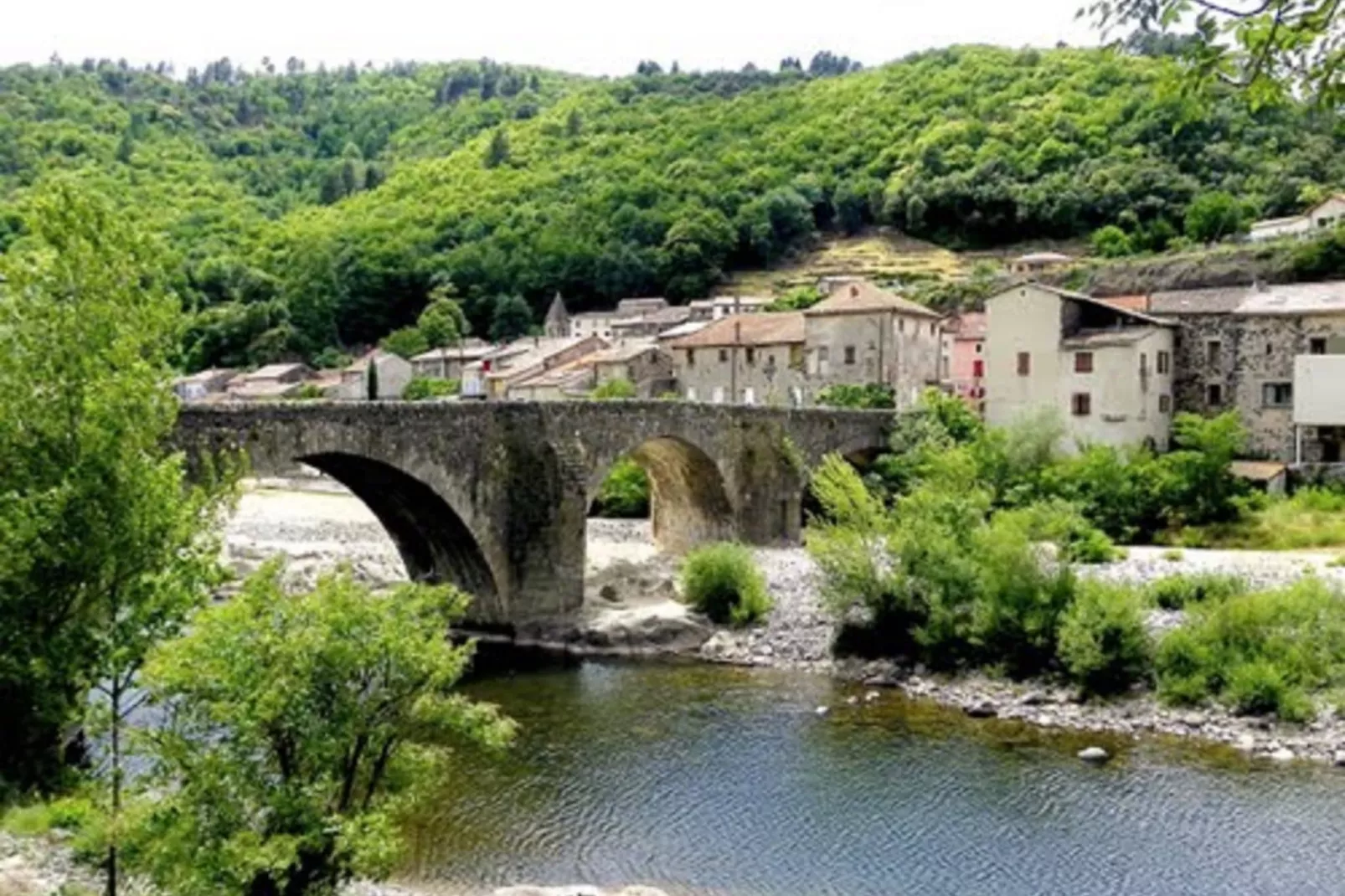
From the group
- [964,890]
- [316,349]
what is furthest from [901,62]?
[964,890]

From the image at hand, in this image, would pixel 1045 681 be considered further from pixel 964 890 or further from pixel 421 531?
pixel 421 531

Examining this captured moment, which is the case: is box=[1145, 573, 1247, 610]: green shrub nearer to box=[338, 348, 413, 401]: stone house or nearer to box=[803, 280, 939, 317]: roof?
box=[803, 280, 939, 317]: roof

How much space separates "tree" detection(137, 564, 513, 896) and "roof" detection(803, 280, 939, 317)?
46.3 meters

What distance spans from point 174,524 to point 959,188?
87.0 m

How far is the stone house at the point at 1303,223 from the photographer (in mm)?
59581

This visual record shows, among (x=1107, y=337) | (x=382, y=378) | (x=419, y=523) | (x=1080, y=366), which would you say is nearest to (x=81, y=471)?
(x=419, y=523)

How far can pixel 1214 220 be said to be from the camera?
71.3 meters

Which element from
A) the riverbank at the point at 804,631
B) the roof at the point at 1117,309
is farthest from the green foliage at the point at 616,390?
the roof at the point at 1117,309

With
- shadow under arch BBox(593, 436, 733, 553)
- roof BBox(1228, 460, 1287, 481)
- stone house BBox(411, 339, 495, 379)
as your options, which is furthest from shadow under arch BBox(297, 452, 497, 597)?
stone house BBox(411, 339, 495, 379)

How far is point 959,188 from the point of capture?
90562 millimetres

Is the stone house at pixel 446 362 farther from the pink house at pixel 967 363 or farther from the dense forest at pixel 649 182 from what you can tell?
the pink house at pixel 967 363

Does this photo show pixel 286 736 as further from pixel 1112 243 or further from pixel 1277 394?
pixel 1112 243

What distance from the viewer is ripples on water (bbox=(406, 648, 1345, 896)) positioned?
15.9 m

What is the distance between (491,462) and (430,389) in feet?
143
